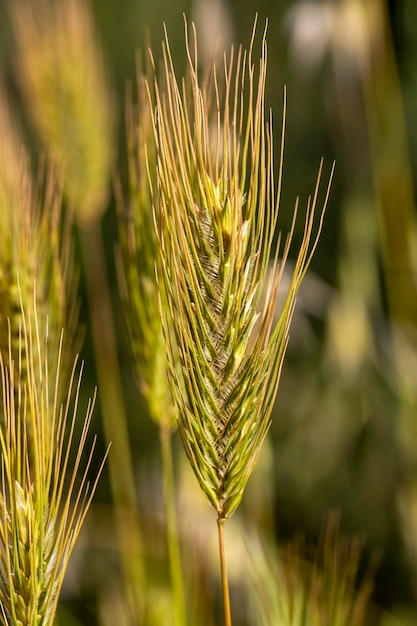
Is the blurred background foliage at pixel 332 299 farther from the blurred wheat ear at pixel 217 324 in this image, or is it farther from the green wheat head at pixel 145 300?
the blurred wheat ear at pixel 217 324

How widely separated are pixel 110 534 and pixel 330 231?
1.52 feet

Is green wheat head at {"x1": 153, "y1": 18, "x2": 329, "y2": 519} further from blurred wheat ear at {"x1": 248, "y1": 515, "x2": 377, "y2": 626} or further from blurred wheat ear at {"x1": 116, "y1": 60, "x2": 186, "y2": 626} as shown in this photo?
blurred wheat ear at {"x1": 248, "y1": 515, "x2": 377, "y2": 626}

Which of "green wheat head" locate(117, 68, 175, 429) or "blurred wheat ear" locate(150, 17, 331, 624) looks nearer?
"blurred wheat ear" locate(150, 17, 331, 624)

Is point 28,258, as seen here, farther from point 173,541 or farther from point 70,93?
point 173,541

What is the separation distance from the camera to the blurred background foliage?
783 millimetres

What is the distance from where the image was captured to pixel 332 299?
0.82 meters

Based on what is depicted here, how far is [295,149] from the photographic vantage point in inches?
31.1

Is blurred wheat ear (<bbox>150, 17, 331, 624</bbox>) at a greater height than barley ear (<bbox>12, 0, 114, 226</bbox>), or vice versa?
barley ear (<bbox>12, 0, 114, 226</bbox>)

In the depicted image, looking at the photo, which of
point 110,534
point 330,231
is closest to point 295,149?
point 330,231

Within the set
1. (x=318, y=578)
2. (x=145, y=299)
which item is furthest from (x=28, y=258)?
(x=318, y=578)

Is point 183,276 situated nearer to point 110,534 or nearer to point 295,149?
point 295,149

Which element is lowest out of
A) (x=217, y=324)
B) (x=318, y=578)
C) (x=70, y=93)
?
(x=318, y=578)

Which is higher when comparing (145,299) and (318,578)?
(145,299)

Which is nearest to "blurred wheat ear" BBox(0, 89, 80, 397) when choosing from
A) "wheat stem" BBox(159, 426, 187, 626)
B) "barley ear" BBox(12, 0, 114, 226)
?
"barley ear" BBox(12, 0, 114, 226)
